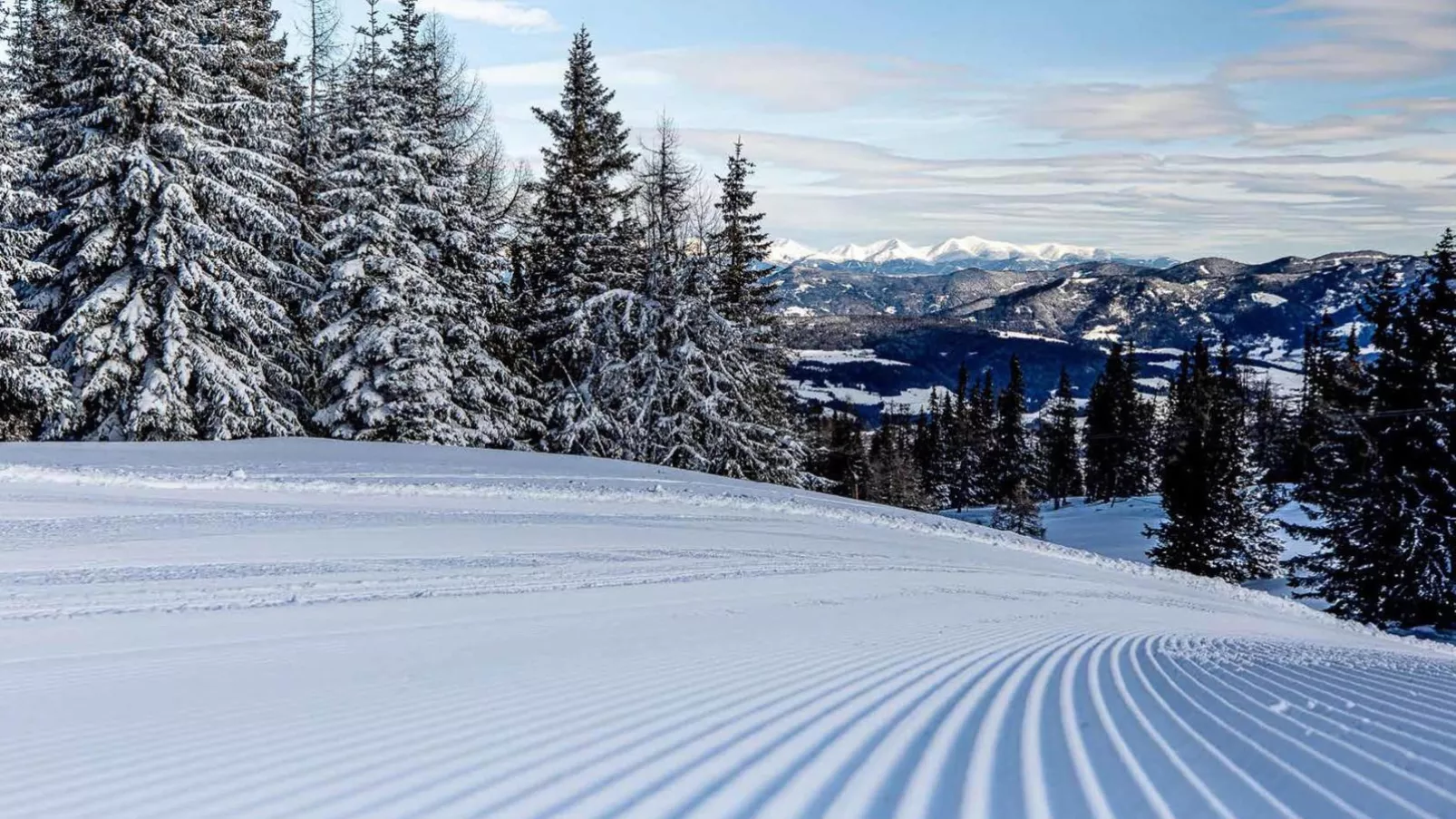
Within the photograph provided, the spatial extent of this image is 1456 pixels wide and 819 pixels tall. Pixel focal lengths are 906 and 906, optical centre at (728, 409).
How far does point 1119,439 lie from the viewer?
7631 cm

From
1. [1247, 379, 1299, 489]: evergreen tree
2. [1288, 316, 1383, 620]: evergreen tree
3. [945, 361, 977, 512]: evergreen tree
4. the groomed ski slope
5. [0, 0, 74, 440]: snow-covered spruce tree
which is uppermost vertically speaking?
[0, 0, 74, 440]: snow-covered spruce tree

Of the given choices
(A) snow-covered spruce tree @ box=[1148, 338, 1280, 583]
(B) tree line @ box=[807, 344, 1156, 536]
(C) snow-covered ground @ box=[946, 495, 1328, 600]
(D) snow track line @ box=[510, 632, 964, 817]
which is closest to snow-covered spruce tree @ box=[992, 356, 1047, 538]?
(B) tree line @ box=[807, 344, 1156, 536]

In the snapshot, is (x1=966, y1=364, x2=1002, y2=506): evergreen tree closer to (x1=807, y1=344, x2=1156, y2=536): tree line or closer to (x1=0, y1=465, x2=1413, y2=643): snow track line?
(x1=807, y1=344, x2=1156, y2=536): tree line

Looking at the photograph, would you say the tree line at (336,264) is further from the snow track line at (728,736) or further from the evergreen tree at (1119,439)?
the evergreen tree at (1119,439)

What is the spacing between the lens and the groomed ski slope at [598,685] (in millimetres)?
3607

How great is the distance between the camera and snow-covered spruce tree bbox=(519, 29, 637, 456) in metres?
26.3

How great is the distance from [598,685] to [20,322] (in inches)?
762

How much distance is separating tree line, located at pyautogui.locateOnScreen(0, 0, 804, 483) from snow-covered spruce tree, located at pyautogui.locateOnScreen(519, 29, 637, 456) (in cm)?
9

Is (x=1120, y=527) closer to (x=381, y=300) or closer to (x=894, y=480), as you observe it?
(x=894, y=480)

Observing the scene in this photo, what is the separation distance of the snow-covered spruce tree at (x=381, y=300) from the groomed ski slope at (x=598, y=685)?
8721 mm

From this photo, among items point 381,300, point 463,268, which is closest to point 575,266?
point 463,268

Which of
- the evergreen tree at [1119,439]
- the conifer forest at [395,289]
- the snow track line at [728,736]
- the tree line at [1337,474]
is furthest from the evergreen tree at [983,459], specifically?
the snow track line at [728,736]

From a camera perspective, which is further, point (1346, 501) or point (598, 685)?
point (1346, 501)

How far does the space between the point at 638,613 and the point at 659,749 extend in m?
4.07
